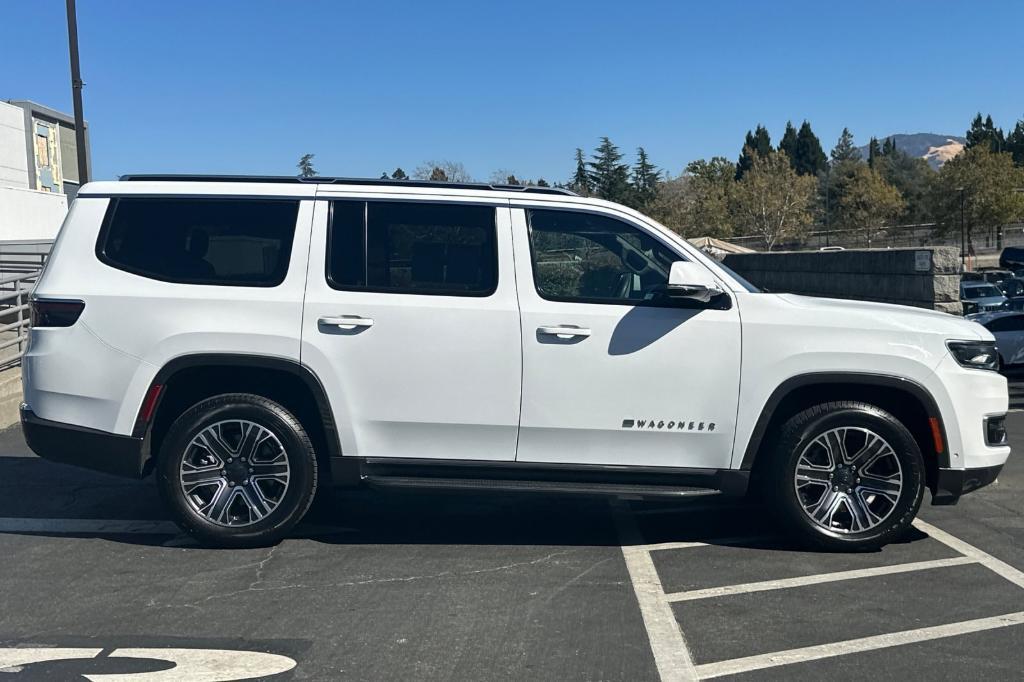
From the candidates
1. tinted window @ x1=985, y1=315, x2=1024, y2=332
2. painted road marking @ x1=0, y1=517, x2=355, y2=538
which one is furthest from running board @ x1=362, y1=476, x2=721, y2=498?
tinted window @ x1=985, y1=315, x2=1024, y2=332

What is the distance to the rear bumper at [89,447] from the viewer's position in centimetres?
546

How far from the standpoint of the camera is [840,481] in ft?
18.1

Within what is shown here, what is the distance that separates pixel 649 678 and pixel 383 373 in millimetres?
2275

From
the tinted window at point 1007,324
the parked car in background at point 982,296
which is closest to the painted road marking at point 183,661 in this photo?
the tinted window at point 1007,324

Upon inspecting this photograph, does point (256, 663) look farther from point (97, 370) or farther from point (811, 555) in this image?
point (811, 555)

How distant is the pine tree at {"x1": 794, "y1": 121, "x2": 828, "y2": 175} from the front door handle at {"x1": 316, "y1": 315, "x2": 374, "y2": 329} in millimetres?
118454

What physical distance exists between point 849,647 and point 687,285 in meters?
2.00

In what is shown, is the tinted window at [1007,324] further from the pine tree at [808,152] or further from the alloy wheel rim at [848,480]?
the pine tree at [808,152]

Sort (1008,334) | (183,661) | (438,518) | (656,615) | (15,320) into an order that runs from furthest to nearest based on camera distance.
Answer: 1. (1008,334)
2. (15,320)
3. (438,518)
4. (656,615)
5. (183,661)

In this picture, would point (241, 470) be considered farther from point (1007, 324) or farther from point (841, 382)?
point (1007, 324)

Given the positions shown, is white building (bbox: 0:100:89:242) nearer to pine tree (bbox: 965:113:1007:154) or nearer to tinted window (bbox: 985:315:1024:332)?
tinted window (bbox: 985:315:1024:332)

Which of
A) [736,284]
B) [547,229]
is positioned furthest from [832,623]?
[547,229]

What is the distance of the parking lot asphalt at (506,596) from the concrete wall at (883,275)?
4.27 m

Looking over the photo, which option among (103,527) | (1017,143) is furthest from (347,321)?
(1017,143)
